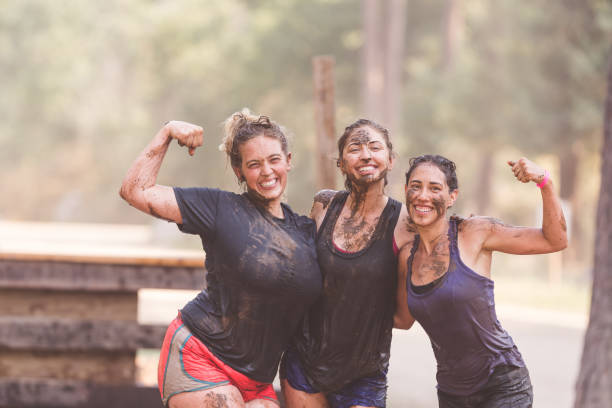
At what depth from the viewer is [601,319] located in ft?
17.3

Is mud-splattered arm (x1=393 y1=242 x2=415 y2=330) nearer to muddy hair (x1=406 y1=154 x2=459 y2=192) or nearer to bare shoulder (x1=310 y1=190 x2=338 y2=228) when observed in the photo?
muddy hair (x1=406 y1=154 x2=459 y2=192)

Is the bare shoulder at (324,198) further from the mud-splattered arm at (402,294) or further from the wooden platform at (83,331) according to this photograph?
the wooden platform at (83,331)

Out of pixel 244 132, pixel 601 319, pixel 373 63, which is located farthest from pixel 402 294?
pixel 373 63

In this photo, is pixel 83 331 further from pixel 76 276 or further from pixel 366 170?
pixel 366 170

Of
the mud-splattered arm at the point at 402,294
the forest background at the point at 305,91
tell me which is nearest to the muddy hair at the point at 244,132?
the mud-splattered arm at the point at 402,294

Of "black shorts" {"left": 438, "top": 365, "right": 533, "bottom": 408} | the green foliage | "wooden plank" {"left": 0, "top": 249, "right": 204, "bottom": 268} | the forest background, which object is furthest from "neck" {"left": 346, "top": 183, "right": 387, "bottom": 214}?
the forest background

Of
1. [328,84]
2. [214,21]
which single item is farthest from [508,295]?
[214,21]

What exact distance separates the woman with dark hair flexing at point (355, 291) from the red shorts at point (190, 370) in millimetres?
350

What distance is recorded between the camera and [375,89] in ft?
75.3

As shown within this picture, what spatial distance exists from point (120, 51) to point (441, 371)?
4719cm

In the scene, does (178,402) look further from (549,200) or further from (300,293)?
(549,200)

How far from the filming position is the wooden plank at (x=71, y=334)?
5.91 metres

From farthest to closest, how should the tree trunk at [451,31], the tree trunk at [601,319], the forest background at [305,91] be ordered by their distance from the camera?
the tree trunk at [451,31]
the forest background at [305,91]
the tree trunk at [601,319]

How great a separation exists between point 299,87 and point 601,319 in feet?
79.5
